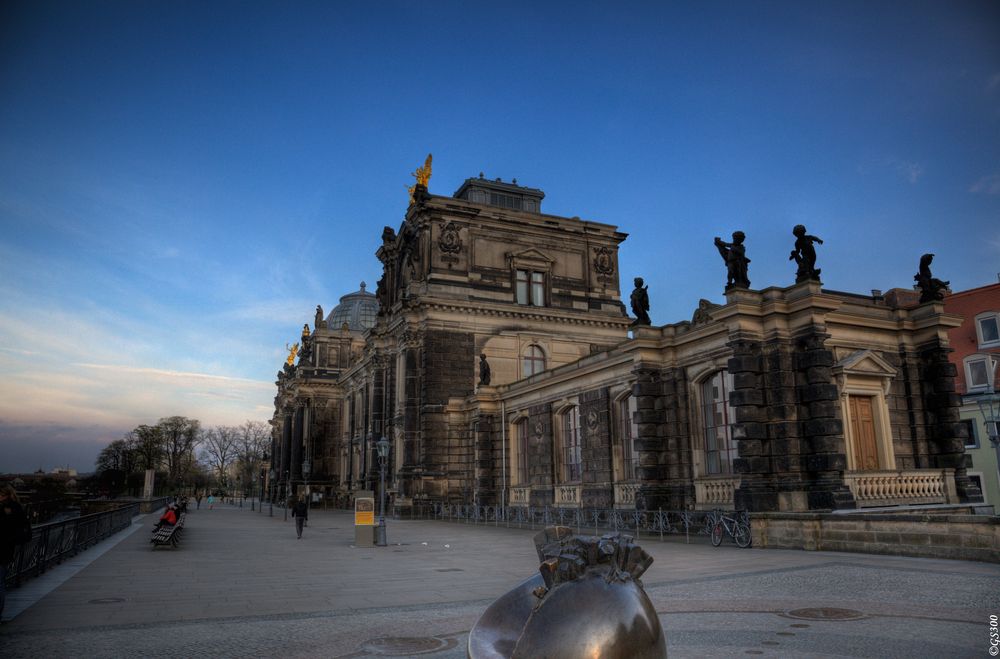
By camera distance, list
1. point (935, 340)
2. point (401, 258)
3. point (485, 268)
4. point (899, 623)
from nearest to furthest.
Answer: point (899, 623) → point (935, 340) → point (485, 268) → point (401, 258)

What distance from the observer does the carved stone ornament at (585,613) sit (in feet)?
12.3

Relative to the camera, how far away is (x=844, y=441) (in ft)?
63.2

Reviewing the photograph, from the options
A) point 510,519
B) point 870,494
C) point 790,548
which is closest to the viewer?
point 790,548

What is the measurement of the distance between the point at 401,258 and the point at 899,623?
4145cm

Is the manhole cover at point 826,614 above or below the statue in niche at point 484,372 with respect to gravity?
below

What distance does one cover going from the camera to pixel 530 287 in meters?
43.1

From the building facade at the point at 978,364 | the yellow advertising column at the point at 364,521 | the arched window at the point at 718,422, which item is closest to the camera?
the arched window at the point at 718,422

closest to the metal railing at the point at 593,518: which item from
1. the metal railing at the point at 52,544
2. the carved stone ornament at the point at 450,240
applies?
the metal railing at the point at 52,544

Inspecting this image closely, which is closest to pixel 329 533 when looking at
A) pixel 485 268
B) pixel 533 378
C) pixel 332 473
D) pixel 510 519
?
pixel 510 519

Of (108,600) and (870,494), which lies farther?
(870,494)

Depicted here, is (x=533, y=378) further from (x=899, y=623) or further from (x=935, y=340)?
(x=899, y=623)

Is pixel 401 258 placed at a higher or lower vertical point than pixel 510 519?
higher

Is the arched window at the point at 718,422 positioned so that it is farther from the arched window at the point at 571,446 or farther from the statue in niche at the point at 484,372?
the statue in niche at the point at 484,372

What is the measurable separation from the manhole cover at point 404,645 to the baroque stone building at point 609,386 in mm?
13191
